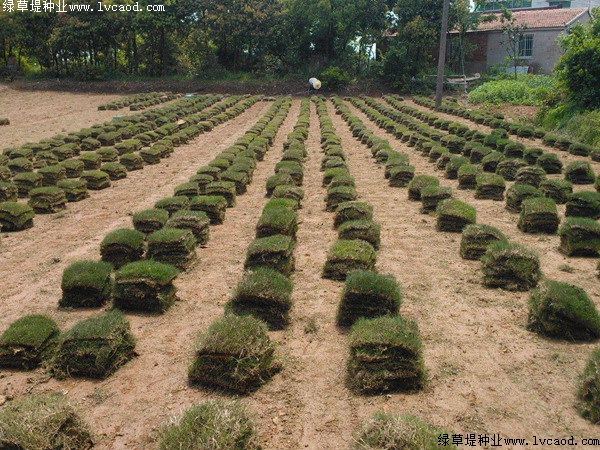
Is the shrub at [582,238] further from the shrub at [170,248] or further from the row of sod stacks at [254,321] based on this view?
the shrub at [170,248]

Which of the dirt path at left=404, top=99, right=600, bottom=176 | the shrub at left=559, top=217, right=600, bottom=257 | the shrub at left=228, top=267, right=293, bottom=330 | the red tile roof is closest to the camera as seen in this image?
the shrub at left=228, top=267, right=293, bottom=330

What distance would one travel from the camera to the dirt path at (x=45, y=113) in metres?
29.2

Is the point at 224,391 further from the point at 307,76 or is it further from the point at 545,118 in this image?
the point at 307,76

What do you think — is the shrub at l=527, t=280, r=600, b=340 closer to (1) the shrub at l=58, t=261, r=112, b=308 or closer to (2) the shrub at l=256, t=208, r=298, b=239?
(2) the shrub at l=256, t=208, r=298, b=239

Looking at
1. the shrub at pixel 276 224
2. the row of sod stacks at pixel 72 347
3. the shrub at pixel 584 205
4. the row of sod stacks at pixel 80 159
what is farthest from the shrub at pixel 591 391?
the row of sod stacks at pixel 80 159

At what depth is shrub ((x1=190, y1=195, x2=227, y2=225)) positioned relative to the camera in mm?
13430

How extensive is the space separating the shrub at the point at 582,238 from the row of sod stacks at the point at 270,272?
5.86m

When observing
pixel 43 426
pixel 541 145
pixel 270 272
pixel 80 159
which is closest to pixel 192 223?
pixel 270 272

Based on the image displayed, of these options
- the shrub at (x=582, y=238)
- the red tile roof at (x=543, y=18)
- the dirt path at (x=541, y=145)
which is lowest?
the shrub at (x=582, y=238)

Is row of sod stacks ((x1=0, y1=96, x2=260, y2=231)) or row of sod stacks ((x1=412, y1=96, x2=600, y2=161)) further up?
row of sod stacks ((x1=412, y1=96, x2=600, y2=161))

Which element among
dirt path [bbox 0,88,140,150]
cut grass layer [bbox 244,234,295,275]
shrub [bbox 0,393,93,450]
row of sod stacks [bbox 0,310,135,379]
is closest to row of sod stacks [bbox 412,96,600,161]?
cut grass layer [bbox 244,234,295,275]

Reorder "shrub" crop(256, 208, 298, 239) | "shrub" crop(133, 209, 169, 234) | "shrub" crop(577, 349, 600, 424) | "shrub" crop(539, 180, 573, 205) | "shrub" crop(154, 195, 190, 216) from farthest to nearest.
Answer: "shrub" crop(539, 180, 573, 205) < "shrub" crop(154, 195, 190, 216) < "shrub" crop(133, 209, 169, 234) < "shrub" crop(256, 208, 298, 239) < "shrub" crop(577, 349, 600, 424)

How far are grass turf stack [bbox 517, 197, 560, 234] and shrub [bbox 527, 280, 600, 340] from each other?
4.99 meters

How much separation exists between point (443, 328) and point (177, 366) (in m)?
4.04
